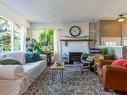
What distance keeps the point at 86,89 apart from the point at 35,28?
18.5ft

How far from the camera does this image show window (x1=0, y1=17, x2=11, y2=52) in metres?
5.38

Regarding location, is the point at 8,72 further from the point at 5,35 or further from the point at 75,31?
the point at 75,31

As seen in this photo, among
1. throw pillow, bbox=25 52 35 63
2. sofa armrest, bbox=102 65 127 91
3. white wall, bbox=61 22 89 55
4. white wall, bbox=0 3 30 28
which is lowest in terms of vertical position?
sofa armrest, bbox=102 65 127 91

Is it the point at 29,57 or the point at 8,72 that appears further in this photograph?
the point at 29,57

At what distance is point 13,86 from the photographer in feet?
9.53

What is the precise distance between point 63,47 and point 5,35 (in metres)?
3.56

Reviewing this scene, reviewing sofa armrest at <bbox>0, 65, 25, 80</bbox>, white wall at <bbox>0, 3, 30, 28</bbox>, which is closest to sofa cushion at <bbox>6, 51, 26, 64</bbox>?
white wall at <bbox>0, 3, 30, 28</bbox>

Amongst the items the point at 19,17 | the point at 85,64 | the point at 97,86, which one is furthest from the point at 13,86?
the point at 19,17

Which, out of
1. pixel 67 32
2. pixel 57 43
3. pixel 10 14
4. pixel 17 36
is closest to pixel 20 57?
pixel 10 14

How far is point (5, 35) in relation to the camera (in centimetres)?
563

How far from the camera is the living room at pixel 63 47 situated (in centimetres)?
330

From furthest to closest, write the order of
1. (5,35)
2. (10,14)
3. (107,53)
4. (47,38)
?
(47,38) → (107,53) → (5,35) → (10,14)

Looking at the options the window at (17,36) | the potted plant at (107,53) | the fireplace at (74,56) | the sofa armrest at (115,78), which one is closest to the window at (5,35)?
the window at (17,36)

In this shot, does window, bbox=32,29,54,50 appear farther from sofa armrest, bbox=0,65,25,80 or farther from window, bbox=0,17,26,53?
sofa armrest, bbox=0,65,25,80
